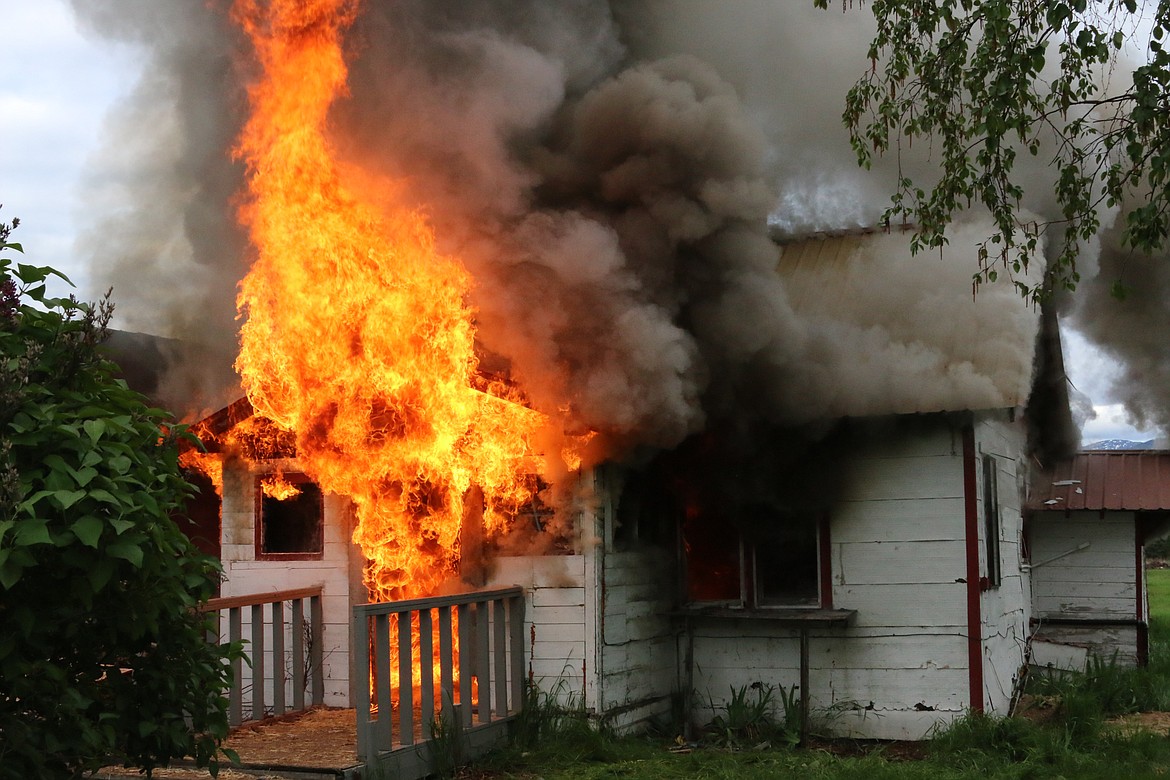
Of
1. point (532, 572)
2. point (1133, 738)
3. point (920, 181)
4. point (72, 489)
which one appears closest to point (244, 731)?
point (532, 572)

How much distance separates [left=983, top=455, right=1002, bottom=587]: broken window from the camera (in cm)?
1102

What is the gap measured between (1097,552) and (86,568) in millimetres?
13488

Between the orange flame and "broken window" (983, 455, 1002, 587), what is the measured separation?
14.4 ft

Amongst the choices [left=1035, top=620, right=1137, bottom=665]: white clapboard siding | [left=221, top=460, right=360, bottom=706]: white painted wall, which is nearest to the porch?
[left=221, top=460, right=360, bottom=706]: white painted wall

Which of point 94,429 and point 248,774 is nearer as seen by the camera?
point 94,429

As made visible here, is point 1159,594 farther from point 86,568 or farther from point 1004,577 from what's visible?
point 86,568

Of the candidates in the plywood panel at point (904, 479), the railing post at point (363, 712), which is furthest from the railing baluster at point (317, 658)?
the plywood panel at point (904, 479)

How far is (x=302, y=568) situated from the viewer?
1068 cm

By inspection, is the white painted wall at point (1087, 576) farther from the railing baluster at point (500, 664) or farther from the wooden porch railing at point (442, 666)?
the railing baluster at point (500, 664)

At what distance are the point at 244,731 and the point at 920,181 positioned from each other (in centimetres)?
960

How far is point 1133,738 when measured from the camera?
955cm

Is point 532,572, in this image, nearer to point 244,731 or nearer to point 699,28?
point 244,731

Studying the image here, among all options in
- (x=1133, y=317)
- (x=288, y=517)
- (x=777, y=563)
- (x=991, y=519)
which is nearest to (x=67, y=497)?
(x=288, y=517)

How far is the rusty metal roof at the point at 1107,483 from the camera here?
47.3ft
